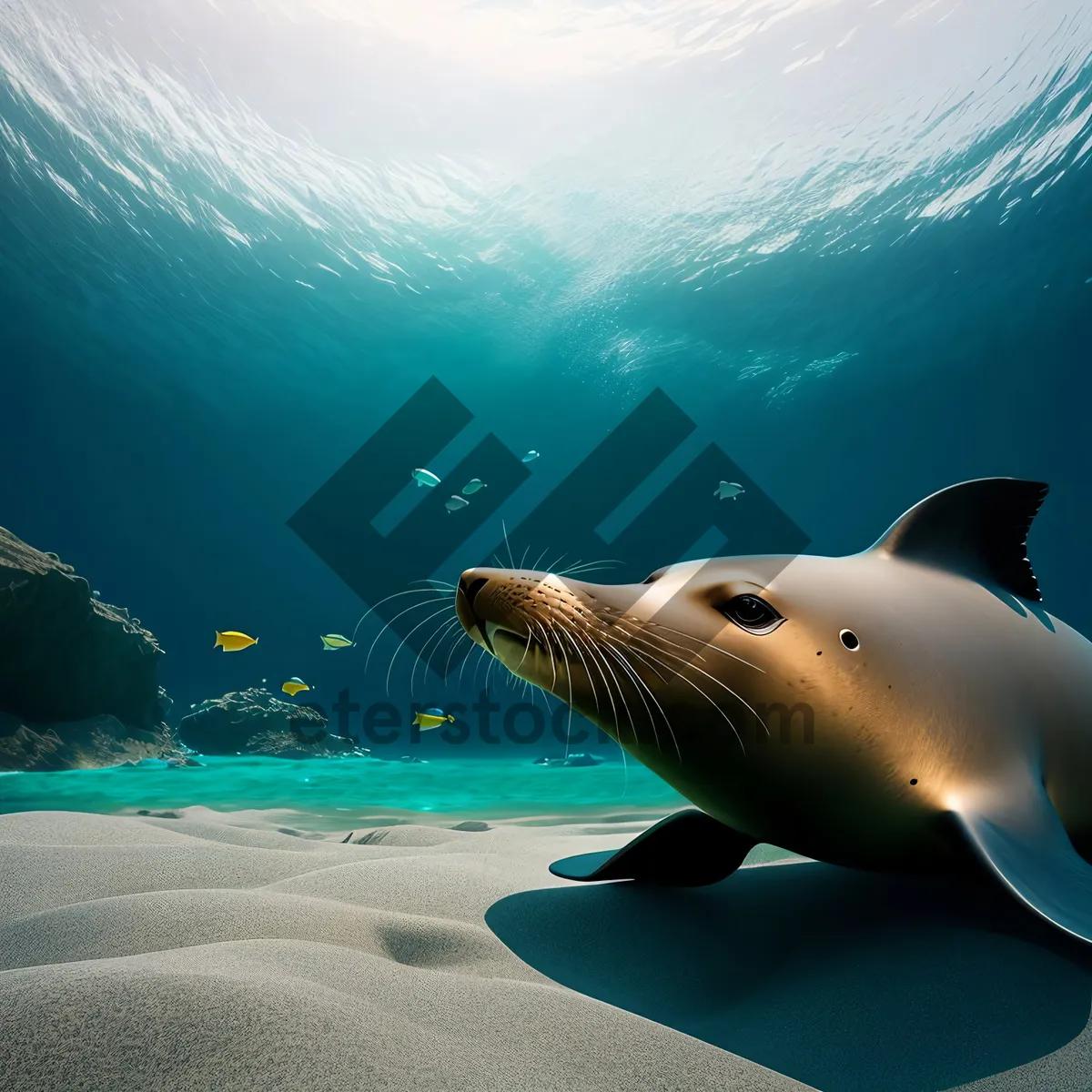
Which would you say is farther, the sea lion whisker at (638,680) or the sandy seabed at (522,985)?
the sea lion whisker at (638,680)

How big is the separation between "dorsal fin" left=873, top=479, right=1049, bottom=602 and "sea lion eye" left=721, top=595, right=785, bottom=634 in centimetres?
64

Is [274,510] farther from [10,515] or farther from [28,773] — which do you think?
[28,773]

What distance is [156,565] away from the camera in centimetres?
5591

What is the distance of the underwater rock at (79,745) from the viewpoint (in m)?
12.8

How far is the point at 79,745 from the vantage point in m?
14.9

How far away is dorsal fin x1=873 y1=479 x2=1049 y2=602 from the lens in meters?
2.08

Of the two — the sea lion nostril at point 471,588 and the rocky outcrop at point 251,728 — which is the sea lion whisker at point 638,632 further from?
the rocky outcrop at point 251,728

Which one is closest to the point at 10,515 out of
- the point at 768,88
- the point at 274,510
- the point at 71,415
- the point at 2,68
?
the point at 71,415

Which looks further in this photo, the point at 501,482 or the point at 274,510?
the point at 274,510

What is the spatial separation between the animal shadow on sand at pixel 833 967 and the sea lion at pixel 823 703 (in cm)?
20

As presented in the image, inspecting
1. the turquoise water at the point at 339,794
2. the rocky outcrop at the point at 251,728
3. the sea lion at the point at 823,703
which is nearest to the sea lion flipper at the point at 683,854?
the sea lion at the point at 823,703

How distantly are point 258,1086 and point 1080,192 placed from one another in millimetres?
29182

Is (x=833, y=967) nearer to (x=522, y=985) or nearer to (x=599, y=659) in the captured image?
(x=522, y=985)

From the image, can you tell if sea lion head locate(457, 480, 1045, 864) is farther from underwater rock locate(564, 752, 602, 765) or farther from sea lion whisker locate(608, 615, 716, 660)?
underwater rock locate(564, 752, 602, 765)
